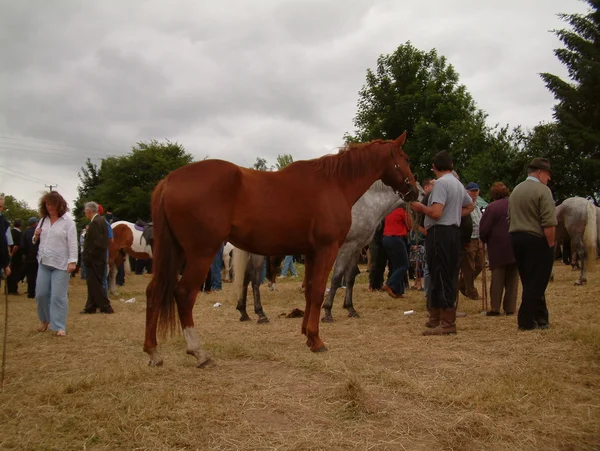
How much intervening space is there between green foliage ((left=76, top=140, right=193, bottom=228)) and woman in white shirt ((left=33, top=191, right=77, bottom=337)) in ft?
125

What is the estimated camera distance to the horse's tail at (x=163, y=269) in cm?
468

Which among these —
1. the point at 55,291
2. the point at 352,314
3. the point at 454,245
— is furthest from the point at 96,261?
the point at 454,245

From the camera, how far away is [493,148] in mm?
25984

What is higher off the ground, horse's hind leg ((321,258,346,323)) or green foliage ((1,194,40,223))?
green foliage ((1,194,40,223))

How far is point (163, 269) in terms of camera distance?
4695mm

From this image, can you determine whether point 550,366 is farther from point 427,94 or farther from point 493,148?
point 427,94

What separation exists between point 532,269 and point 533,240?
38 centimetres

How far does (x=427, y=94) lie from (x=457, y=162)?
5366mm

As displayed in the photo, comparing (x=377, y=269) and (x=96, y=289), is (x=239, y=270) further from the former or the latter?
(x=377, y=269)

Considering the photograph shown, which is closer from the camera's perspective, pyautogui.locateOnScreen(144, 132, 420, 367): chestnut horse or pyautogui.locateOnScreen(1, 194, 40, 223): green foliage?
pyautogui.locateOnScreen(144, 132, 420, 367): chestnut horse

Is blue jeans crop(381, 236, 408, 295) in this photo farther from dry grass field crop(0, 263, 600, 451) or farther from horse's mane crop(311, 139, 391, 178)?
horse's mane crop(311, 139, 391, 178)

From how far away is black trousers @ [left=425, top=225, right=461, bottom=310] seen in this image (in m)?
6.43

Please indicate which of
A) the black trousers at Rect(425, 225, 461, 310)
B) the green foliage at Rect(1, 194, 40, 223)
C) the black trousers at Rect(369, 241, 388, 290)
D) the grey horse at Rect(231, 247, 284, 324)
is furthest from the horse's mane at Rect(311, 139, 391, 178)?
the green foliage at Rect(1, 194, 40, 223)

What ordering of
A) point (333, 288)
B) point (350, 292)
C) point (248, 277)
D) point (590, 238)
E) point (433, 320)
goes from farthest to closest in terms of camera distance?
point (590, 238), point (350, 292), point (248, 277), point (333, 288), point (433, 320)
